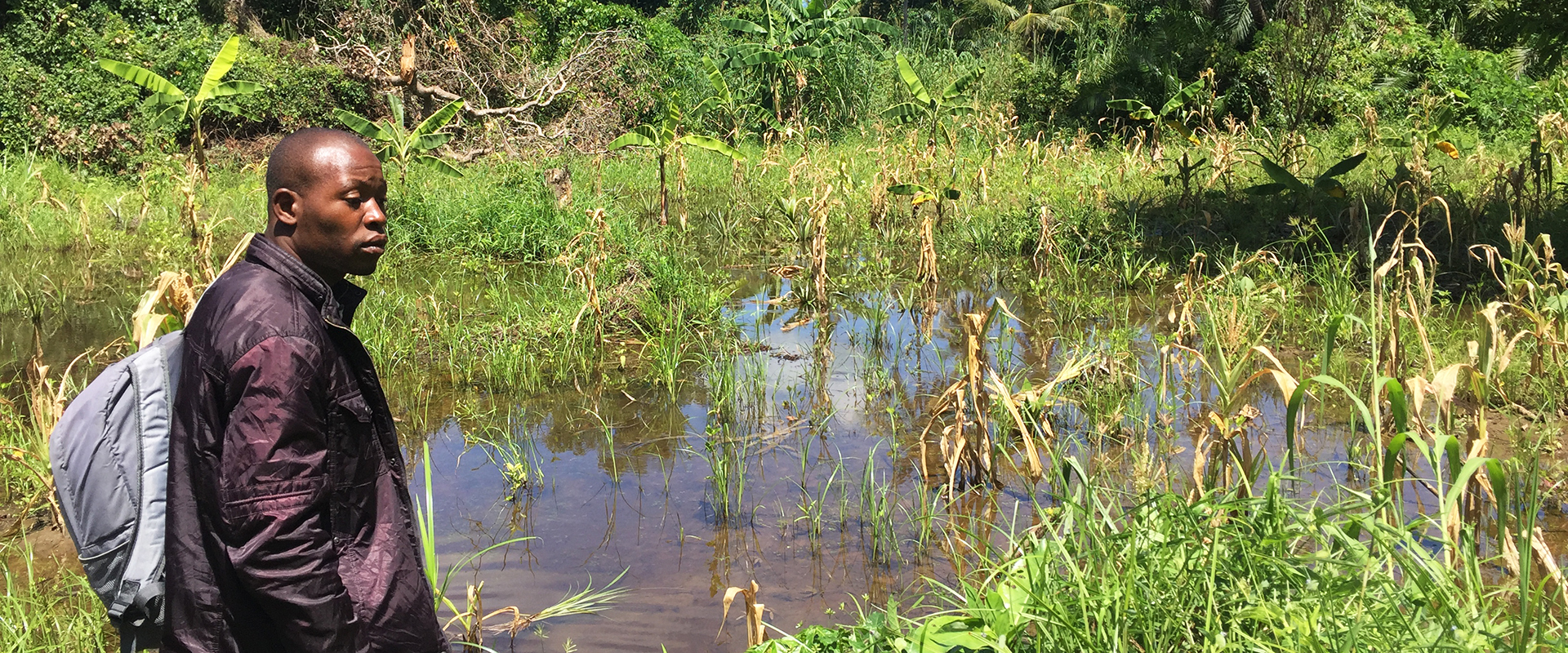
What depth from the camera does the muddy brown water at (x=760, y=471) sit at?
3.99 m

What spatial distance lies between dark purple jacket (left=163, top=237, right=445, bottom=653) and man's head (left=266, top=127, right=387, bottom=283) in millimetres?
A: 53

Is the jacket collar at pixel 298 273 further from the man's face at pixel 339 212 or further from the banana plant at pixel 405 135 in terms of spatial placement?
the banana plant at pixel 405 135

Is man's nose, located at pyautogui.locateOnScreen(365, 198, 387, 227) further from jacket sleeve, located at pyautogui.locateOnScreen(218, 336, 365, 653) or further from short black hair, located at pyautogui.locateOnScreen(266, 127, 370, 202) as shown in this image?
jacket sleeve, located at pyautogui.locateOnScreen(218, 336, 365, 653)

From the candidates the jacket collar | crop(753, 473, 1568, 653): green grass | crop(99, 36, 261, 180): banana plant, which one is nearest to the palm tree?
crop(99, 36, 261, 180): banana plant

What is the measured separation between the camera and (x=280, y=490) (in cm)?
182

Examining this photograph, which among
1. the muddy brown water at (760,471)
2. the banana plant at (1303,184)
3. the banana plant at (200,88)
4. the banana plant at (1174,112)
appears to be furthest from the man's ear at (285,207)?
the banana plant at (1174,112)

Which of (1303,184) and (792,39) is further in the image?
(792,39)

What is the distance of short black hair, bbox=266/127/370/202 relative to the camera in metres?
1.97

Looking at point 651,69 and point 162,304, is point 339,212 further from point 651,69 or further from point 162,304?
point 651,69

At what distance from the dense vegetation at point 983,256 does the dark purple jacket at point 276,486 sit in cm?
117

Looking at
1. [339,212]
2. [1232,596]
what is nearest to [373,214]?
[339,212]

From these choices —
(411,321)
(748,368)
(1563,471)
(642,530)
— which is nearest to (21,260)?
(411,321)

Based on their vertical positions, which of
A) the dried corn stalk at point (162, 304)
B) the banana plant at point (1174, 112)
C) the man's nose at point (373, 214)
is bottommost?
the dried corn stalk at point (162, 304)

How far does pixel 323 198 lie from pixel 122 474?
0.55 m
